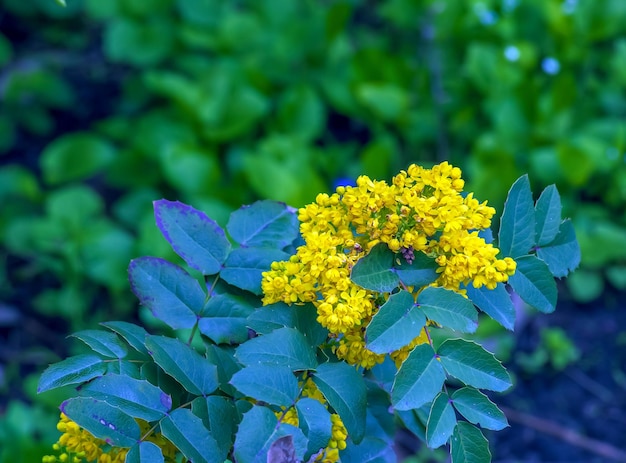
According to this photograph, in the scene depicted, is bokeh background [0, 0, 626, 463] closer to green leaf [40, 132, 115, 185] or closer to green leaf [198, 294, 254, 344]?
green leaf [40, 132, 115, 185]

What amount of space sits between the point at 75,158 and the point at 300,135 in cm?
88

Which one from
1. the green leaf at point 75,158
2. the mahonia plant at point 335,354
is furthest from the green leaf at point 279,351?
the green leaf at point 75,158

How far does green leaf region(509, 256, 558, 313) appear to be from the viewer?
3.36ft

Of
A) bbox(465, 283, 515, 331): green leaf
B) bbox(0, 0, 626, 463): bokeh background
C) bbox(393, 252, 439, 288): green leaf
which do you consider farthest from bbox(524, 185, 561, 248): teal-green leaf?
bbox(0, 0, 626, 463): bokeh background

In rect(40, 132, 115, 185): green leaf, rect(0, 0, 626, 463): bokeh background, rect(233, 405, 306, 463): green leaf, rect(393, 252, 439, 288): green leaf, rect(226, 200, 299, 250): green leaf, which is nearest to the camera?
rect(233, 405, 306, 463): green leaf

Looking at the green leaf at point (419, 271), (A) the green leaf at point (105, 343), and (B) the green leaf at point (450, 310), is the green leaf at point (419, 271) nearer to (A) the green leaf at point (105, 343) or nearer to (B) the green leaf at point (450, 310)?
(B) the green leaf at point (450, 310)

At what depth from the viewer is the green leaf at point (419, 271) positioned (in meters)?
0.94

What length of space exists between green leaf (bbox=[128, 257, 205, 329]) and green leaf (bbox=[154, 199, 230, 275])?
0.03 metres

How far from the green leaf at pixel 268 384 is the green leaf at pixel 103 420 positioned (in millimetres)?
161

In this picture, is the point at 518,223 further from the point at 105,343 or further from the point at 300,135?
the point at 300,135

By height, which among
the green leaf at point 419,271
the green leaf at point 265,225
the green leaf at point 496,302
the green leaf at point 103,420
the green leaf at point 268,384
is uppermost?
the green leaf at point 265,225

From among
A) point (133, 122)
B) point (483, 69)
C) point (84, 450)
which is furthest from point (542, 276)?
point (133, 122)

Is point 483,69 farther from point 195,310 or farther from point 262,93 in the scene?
point 195,310

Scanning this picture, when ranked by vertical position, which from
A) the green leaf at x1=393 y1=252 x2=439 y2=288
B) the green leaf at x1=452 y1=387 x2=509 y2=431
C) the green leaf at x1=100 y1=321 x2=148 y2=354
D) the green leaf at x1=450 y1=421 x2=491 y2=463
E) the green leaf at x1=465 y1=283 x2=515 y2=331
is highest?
the green leaf at x1=465 y1=283 x2=515 y2=331
